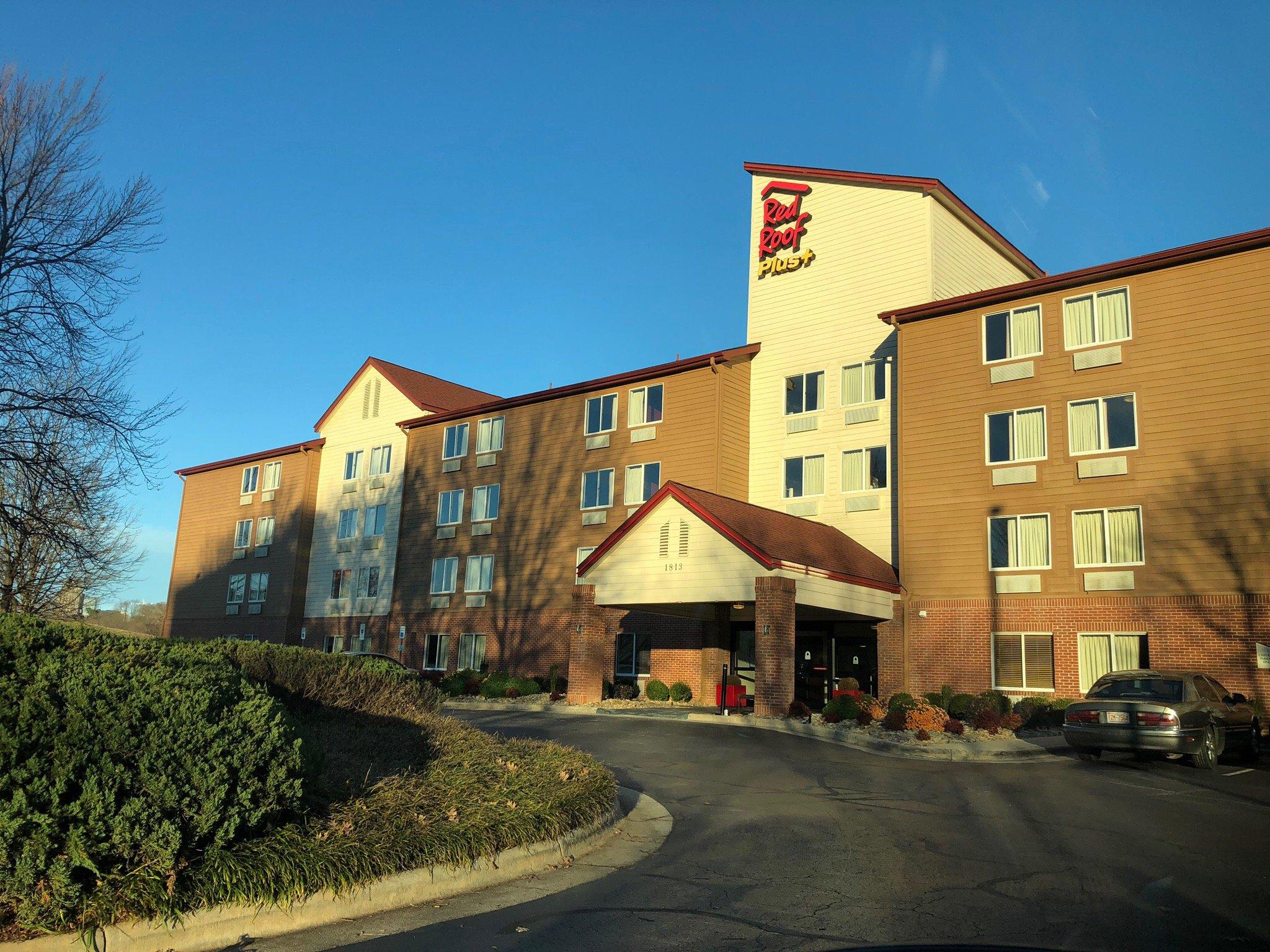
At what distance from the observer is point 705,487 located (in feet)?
107

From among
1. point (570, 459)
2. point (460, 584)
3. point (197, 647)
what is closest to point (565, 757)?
point (197, 647)

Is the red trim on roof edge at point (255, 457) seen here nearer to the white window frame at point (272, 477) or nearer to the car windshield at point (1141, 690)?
the white window frame at point (272, 477)

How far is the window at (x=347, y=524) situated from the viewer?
4806 cm

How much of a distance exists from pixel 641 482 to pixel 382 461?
17.0 metres

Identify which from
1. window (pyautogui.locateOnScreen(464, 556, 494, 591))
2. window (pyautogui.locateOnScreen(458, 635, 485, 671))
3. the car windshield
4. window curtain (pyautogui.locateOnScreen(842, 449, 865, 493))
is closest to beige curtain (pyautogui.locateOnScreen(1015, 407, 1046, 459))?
window curtain (pyautogui.locateOnScreen(842, 449, 865, 493))

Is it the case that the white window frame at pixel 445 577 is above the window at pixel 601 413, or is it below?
below

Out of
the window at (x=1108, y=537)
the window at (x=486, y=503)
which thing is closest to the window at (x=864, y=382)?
the window at (x=1108, y=537)

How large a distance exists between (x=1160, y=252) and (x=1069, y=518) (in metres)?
6.64

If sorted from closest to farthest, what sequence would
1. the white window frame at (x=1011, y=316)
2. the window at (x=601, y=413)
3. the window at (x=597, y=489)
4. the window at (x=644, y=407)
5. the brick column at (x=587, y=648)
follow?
the white window frame at (x=1011, y=316)
the brick column at (x=587, y=648)
the window at (x=644, y=407)
the window at (x=597, y=489)
the window at (x=601, y=413)

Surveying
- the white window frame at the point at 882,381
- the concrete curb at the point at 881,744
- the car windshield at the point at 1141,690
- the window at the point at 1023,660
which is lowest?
the concrete curb at the point at 881,744

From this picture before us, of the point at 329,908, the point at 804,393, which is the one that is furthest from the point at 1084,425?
the point at 329,908

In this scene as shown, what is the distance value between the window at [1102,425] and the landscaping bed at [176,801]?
19.7 metres

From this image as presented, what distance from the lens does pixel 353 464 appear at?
49.2 meters

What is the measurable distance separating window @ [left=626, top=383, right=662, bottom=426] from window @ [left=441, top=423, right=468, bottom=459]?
9370 millimetres
